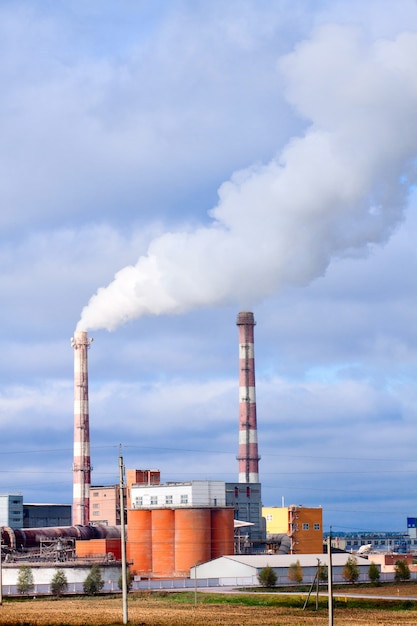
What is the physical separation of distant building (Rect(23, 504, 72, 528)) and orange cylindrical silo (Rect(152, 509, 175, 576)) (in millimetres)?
23542

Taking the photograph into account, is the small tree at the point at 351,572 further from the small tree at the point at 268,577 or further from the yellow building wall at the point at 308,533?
the yellow building wall at the point at 308,533

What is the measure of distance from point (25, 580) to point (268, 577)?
1704 cm

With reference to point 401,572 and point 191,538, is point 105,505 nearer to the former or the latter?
point 191,538

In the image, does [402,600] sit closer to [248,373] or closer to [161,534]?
[161,534]

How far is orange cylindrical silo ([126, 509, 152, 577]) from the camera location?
87.4m

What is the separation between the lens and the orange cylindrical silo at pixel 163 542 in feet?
284

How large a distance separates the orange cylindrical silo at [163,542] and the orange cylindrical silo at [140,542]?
520 mm

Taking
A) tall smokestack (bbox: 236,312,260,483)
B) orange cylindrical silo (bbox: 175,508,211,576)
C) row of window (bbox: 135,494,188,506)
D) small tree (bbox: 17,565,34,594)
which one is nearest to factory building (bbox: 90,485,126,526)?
Answer: row of window (bbox: 135,494,188,506)

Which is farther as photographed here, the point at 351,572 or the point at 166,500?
the point at 166,500

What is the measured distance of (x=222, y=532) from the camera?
8756 cm

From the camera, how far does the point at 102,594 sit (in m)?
71.8

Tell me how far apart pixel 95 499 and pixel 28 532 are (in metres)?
12.9

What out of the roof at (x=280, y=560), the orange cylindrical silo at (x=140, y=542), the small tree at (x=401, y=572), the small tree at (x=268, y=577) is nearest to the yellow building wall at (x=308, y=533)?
the roof at (x=280, y=560)

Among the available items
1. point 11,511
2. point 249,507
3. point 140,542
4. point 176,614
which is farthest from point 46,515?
point 176,614
